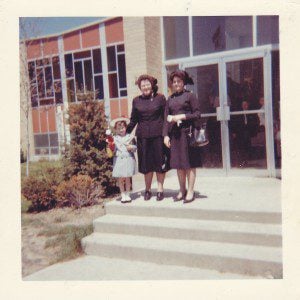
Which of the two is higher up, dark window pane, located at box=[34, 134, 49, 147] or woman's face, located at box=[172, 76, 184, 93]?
woman's face, located at box=[172, 76, 184, 93]

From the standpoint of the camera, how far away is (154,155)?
4.59 meters

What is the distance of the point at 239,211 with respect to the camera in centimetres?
405

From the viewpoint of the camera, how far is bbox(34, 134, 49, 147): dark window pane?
47.5ft

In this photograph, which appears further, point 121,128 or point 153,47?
point 153,47

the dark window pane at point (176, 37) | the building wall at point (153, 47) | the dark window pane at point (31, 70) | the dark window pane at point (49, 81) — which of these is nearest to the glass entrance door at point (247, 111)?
the dark window pane at point (176, 37)

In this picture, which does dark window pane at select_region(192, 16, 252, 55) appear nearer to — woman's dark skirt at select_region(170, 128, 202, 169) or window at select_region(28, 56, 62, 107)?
woman's dark skirt at select_region(170, 128, 202, 169)

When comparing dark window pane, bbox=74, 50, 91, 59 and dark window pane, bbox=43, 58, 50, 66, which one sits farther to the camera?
dark window pane, bbox=74, 50, 91, 59

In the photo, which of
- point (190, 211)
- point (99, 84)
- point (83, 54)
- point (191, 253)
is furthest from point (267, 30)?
point (83, 54)

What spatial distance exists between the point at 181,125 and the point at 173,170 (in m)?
2.79

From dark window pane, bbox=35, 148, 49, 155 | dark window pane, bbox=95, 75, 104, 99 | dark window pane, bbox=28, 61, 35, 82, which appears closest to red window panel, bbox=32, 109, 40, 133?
dark window pane, bbox=35, 148, 49, 155

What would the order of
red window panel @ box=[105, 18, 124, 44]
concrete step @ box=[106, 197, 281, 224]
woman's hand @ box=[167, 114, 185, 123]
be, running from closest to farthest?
concrete step @ box=[106, 197, 281, 224] → woman's hand @ box=[167, 114, 185, 123] → red window panel @ box=[105, 18, 124, 44]

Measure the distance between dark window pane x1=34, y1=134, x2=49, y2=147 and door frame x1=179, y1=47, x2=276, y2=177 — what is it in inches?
374

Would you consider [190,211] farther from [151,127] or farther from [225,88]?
[225,88]
